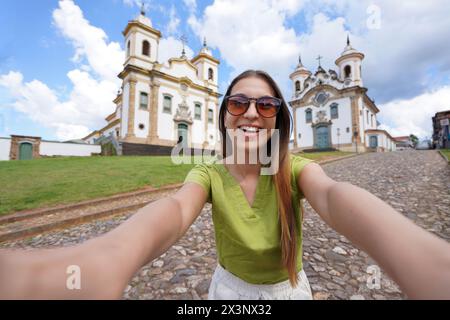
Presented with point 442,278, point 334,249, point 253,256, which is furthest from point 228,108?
point 334,249

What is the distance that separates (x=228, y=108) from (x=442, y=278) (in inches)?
53.3

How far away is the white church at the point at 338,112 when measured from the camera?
27984 millimetres

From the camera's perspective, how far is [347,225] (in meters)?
0.91

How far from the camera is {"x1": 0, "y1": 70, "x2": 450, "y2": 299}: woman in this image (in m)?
0.59

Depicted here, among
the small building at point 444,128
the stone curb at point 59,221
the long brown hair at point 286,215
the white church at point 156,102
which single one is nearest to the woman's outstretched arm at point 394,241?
the long brown hair at point 286,215

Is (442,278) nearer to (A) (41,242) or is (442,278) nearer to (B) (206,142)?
(A) (41,242)

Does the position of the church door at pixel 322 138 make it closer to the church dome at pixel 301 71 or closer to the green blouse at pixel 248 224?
the church dome at pixel 301 71

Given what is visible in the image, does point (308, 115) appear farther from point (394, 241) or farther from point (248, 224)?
point (394, 241)

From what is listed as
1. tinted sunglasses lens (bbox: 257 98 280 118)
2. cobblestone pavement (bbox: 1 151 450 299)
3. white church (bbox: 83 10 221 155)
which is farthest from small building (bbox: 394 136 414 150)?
tinted sunglasses lens (bbox: 257 98 280 118)

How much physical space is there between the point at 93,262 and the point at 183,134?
81.6 feet

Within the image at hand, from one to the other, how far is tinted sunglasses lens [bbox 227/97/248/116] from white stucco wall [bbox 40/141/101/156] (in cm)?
2569

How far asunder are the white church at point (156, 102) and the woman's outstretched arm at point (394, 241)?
828 inches

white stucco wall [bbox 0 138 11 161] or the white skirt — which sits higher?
white stucco wall [bbox 0 138 11 161]

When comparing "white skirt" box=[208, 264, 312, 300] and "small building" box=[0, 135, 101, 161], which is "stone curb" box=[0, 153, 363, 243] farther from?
"small building" box=[0, 135, 101, 161]
